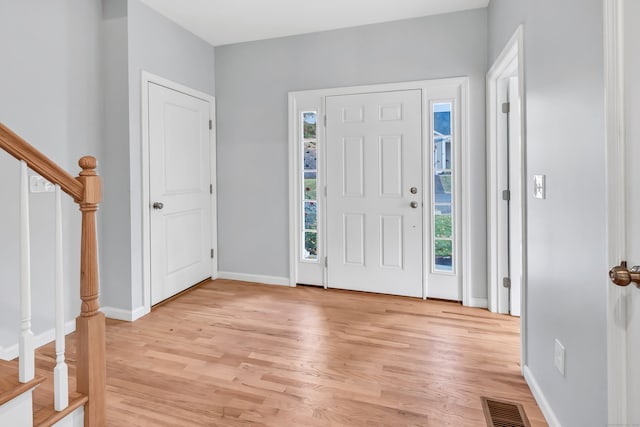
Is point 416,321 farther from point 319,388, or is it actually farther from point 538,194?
point 538,194

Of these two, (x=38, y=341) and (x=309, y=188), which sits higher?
(x=309, y=188)

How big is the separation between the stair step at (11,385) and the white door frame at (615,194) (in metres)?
2.04

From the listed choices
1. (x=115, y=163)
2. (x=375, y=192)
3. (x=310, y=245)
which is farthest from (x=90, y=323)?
(x=375, y=192)

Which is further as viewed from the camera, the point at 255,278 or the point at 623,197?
the point at 255,278

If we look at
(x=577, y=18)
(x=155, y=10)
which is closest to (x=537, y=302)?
(x=577, y=18)

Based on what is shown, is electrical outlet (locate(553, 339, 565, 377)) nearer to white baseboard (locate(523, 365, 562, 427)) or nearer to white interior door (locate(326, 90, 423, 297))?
white baseboard (locate(523, 365, 562, 427))

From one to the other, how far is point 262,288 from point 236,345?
50.3 inches

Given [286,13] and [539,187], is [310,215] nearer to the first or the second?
[286,13]

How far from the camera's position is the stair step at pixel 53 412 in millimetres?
1344

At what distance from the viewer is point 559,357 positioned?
1553mm

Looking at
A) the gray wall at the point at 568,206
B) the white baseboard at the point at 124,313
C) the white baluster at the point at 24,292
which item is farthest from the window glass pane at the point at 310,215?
the white baluster at the point at 24,292

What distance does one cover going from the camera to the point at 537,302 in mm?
1841

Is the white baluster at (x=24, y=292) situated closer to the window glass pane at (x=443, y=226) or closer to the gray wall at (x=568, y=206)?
the gray wall at (x=568, y=206)

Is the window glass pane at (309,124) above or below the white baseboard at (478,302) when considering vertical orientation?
above
